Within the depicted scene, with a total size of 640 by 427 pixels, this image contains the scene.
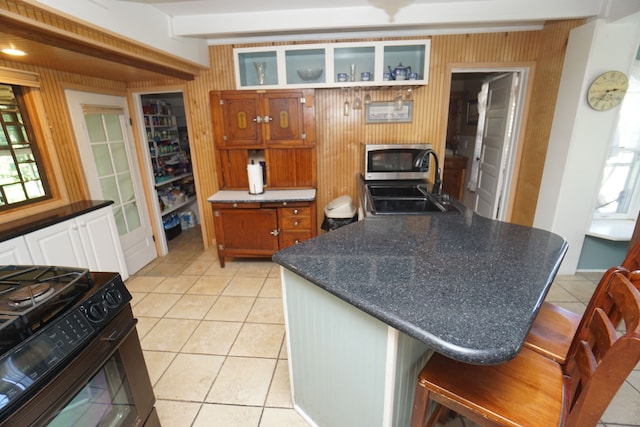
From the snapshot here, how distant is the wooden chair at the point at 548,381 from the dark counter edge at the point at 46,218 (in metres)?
2.55

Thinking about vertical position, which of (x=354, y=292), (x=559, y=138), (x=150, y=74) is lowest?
(x=354, y=292)

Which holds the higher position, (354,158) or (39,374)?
(354,158)

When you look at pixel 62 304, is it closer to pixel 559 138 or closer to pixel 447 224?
pixel 447 224

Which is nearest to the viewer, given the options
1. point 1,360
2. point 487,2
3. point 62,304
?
point 1,360

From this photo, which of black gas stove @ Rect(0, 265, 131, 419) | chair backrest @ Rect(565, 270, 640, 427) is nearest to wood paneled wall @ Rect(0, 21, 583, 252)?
black gas stove @ Rect(0, 265, 131, 419)

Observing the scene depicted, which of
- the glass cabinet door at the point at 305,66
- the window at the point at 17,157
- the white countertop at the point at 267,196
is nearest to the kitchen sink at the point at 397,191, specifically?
the white countertop at the point at 267,196

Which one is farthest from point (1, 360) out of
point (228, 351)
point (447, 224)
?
point (447, 224)

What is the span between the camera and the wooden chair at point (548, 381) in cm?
67

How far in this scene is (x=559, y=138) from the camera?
8.34 feet

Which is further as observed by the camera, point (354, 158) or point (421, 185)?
point (354, 158)

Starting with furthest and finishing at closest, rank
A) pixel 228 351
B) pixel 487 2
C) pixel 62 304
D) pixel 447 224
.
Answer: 1. pixel 487 2
2. pixel 228 351
3. pixel 447 224
4. pixel 62 304

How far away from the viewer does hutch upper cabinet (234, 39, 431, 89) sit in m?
2.79

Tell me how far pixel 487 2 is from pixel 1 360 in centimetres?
343

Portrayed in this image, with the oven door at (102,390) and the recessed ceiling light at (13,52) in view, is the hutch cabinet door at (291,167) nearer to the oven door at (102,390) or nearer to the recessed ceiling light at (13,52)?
the recessed ceiling light at (13,52)
